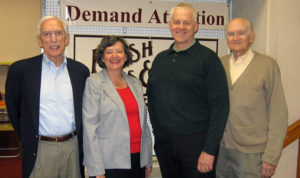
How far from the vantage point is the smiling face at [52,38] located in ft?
6.39

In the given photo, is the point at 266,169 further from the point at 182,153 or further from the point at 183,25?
the point at 183,25

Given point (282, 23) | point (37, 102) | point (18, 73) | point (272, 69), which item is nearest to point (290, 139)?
point (272, 69)

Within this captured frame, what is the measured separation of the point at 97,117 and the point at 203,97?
2.48 feet

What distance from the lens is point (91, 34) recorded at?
2938 millimetres

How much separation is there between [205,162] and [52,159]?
1.06m

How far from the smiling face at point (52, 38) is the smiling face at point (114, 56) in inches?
13.2

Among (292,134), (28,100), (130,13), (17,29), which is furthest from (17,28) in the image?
(292,134)

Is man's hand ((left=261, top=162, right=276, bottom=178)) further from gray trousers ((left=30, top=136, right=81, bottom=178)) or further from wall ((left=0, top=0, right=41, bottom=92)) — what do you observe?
wall ((left=0, top=0, right=41, bottom=92))

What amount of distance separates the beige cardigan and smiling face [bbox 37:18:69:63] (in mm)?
1318

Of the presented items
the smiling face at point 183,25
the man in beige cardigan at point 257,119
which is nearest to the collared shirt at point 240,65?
the man in beige cardigan at point 257,119

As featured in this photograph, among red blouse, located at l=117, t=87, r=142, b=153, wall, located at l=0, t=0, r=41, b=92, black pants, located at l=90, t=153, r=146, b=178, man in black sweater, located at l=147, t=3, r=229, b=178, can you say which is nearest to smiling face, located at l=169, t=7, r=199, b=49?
man in black sweater, located at l=147, t=3, r=229, b=178

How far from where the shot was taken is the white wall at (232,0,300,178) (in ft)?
8.07

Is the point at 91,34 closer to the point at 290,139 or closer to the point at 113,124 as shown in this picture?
the point at 113,124

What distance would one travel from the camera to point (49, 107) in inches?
74.5
